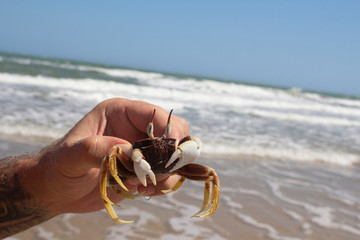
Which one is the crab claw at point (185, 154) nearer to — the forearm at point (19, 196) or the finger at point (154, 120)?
the finger at point (154, 120)

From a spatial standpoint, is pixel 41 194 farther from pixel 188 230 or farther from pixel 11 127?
pixel 11 127

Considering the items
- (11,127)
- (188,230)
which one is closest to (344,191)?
(188,230)

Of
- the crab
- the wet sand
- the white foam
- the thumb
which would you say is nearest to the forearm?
the thumb

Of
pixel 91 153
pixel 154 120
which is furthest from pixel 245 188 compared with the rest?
pixel 91 153

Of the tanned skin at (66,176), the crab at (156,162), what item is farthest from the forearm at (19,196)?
the crab at (156,162)

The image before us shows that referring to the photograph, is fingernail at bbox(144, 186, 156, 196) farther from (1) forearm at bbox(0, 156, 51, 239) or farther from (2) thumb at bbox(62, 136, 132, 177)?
(1) forearm at bbox(0, 156, 51, 239)

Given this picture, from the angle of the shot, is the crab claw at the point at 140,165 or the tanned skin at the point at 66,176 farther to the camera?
the tanned skin at the point at 66,176

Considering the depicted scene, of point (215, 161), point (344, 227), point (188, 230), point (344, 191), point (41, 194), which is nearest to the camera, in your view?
point (41, 194)

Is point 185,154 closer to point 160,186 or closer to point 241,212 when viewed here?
point 160,186

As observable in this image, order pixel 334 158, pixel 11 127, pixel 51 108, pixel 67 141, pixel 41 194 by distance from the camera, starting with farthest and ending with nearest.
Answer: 1. pixel 51 108
2. pixel 334 158
3. pixel 11 127
4. pixel 41 194
5. pixel 67 141
